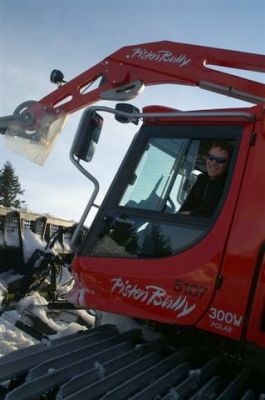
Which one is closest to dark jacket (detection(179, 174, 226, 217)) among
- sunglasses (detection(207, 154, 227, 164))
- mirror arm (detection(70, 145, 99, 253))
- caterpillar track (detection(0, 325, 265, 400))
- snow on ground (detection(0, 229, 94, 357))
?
sunglasses (detection(207, 154, 227, 164))

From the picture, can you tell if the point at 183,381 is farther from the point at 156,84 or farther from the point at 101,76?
the point at 101,76

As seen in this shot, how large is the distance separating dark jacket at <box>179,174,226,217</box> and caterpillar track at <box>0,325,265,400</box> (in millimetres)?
1012

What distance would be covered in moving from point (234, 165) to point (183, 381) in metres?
1.46

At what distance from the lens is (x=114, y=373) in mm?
2812

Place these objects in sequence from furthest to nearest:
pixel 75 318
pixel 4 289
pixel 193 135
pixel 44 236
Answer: pixel 44 236 → pixel 4 289 → pixel 75 318 → pixel 193 135

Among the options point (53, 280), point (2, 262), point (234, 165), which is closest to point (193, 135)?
point (234, 165)

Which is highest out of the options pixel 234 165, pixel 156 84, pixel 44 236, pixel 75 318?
pixel 156 84

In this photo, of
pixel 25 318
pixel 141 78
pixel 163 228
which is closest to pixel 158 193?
pixel 163 228

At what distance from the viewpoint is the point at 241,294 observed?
117 inches

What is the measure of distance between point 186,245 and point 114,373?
94cm

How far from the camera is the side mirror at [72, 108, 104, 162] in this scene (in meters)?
3.67

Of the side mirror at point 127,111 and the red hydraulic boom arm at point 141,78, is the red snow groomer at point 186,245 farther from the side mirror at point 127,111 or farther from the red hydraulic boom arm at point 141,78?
the red hydraulic boom arm at point 141,78

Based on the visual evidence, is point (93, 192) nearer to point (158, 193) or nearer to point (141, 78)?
point (158, 193)

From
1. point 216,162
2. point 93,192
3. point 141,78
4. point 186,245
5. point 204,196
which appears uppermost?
point 141,78
